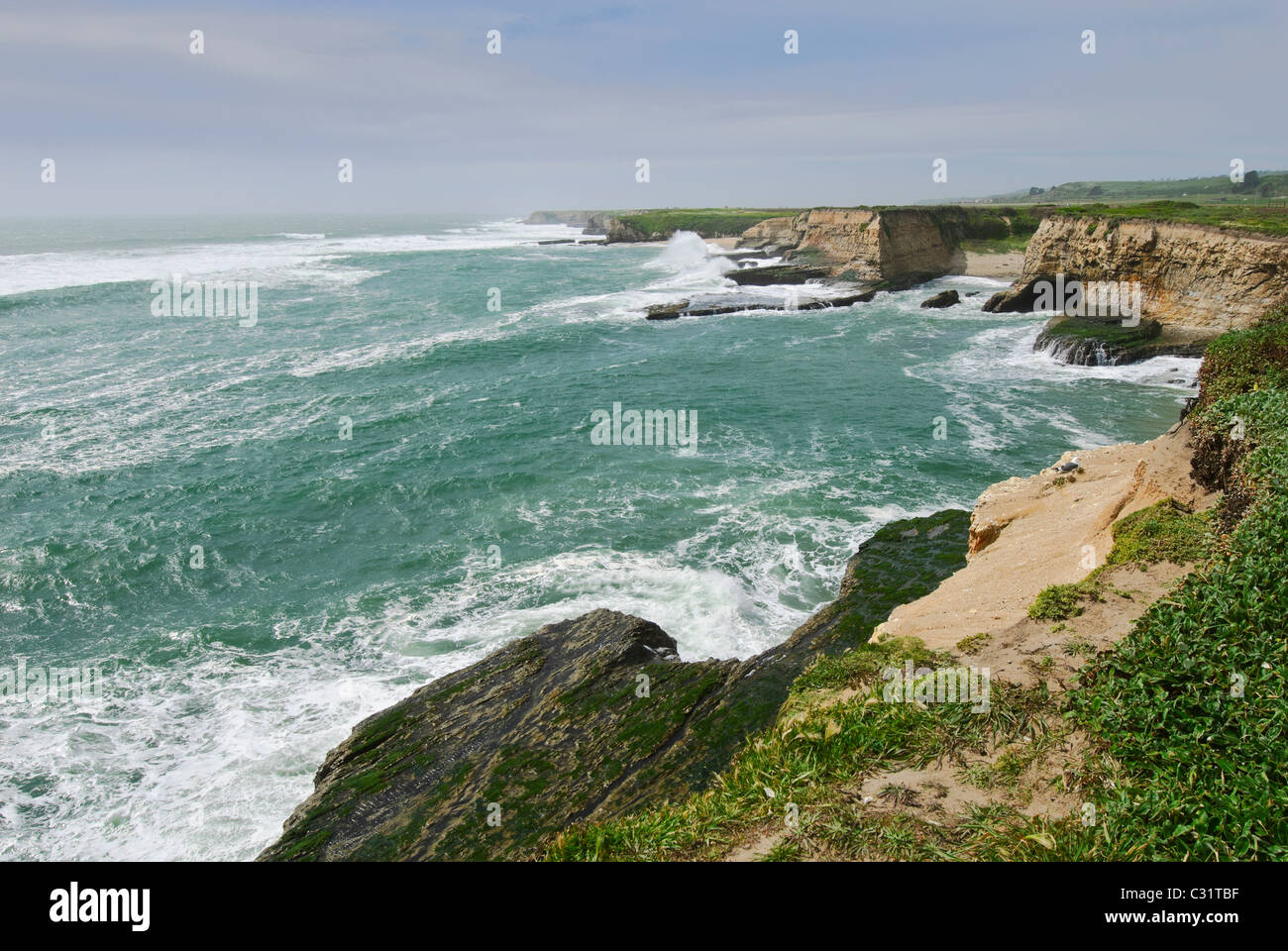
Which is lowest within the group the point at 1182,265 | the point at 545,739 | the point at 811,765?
Result: the point at 545,739

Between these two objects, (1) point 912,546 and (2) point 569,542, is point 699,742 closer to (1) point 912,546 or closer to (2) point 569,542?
(1) point 912,546

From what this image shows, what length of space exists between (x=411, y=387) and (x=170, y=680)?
21804mm

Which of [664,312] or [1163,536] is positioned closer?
[1163,536]

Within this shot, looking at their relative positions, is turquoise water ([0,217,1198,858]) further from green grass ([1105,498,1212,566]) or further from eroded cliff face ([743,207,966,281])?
eroded cliff face ([743,207,966,281])

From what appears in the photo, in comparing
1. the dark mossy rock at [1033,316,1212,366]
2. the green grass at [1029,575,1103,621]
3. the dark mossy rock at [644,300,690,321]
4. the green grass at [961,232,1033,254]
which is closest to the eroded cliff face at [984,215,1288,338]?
the dark mossy rock at [1033,316,1212,366]

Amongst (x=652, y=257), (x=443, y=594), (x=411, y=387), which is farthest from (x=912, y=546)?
(x=652, y=257)

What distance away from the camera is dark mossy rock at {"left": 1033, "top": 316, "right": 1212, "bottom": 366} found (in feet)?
116

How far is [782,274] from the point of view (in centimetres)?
6744

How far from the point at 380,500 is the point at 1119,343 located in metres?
36.5

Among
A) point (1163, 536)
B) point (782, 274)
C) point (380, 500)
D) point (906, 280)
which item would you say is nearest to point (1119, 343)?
Answer: point (906, 280)

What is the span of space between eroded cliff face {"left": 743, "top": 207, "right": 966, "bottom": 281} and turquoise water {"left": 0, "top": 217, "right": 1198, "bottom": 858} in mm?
18150

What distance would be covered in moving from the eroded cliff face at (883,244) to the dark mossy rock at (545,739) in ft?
186

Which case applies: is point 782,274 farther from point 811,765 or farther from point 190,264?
point 190,264

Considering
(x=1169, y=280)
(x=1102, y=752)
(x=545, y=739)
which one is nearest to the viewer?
(x=1102, y=752)
